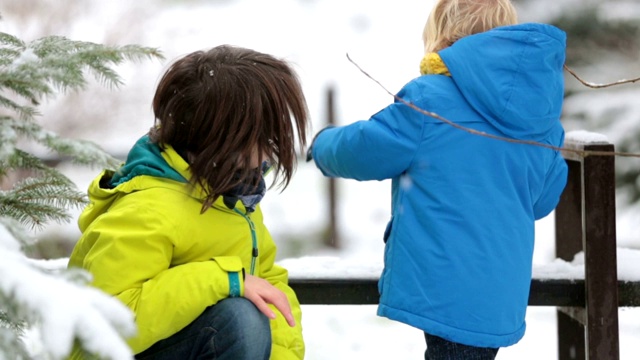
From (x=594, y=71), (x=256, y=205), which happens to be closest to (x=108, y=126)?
(x=594, y=71)

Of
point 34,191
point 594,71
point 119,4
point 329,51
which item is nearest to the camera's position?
point 34,191

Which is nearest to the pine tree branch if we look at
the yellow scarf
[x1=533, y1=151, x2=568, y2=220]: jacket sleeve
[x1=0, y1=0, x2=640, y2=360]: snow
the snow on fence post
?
[x1=0, y1=0, x2=640, y2=360]: snow

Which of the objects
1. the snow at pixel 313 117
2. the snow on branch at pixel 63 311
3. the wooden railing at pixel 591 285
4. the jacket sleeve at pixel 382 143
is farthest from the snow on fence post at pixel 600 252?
the snow on branch at pixel 63 311

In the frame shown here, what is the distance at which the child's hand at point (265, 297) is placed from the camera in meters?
1.94

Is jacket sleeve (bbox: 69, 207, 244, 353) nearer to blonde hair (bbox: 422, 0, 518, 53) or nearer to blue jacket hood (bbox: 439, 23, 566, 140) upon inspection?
blue jacket hood (bbox: 439, 23, 566, 140)

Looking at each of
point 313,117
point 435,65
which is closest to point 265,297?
point 435,65

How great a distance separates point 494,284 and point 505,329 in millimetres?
121

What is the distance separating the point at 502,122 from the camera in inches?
87.8

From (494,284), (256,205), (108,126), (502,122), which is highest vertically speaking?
(502,122)

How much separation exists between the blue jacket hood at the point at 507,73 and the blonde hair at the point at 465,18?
11cm

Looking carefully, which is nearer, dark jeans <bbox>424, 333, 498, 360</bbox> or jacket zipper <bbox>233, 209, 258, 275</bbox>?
jacket zipper <bbox>233, 209, 258, 275</bbox>

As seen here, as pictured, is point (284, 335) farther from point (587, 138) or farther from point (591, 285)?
point (587, 138)

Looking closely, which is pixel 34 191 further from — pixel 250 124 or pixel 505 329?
pixel 505 329

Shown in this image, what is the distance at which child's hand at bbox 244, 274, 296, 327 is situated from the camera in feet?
6.36
